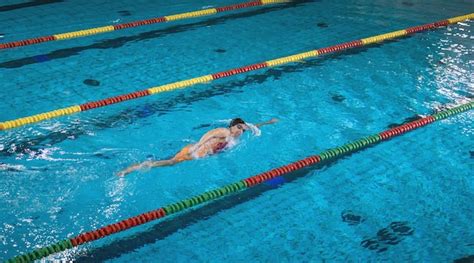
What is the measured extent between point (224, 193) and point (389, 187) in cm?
129

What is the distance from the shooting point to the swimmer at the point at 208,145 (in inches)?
160

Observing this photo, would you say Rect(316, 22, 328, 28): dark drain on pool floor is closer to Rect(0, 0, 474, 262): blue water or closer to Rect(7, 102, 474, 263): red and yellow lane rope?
Rect(0, 0, 474, 262): blue water

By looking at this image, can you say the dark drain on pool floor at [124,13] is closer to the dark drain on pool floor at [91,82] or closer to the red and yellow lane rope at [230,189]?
the dark drain on pool floor at [91,82]

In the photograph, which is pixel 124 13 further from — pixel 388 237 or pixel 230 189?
pixel 388 237

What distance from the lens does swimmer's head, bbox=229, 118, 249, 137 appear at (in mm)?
4359

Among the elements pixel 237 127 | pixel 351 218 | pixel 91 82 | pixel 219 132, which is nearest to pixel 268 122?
pixel 237 127

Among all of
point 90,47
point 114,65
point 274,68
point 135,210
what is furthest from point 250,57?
point 135,210

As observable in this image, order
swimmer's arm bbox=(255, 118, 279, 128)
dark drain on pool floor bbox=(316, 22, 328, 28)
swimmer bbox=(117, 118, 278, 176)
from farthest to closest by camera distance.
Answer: dark drain on pool floor bbox=(316, 22, 328, 28), swimmer's arm bbox=(255, 118, 279, 128), swimmer bbox=(117, 118, 278, 176)

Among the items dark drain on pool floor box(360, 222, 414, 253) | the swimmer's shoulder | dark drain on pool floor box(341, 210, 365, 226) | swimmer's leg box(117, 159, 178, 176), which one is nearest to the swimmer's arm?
the swimmer's shoulder

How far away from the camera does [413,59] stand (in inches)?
253

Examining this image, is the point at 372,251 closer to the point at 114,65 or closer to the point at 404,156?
the point at 404,156

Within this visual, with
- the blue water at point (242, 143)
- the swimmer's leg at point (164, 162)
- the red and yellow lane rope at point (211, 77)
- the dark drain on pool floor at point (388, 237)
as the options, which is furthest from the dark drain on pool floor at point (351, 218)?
the red and yellow lane rope at point (211, 77)

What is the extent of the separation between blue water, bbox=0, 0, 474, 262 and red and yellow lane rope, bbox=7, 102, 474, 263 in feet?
0.23

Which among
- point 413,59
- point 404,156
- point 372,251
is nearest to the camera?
point 372,251
